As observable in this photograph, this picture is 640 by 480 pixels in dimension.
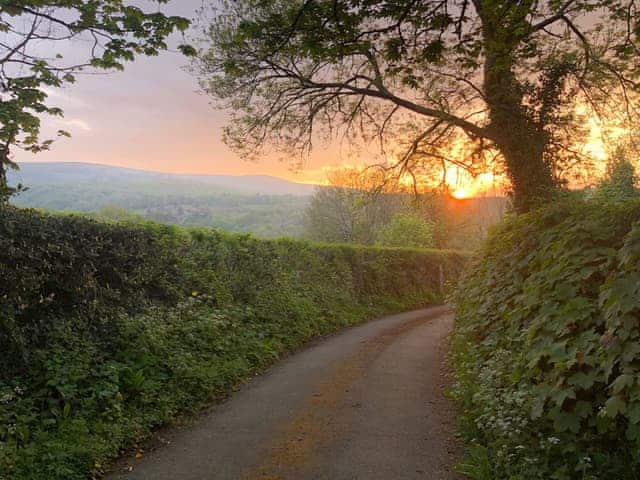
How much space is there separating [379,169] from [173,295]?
11.1 m

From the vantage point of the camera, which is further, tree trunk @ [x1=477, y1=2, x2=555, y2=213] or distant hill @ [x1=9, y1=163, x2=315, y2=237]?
distant hill @ [x1=9, y1=163, x2=315, y2=237]

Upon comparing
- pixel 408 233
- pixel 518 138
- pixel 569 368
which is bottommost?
pixel 569 368

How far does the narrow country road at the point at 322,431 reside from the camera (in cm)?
502

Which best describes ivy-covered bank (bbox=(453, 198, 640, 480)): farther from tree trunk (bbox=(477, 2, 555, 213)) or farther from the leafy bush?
the leafy bush

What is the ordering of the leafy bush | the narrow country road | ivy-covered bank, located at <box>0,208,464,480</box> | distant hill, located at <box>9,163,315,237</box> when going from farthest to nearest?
distant hill, located at <box>9,163,315,237</box>, the leafy bush, ivy-covered bank, located at <box>0,208,464,480</box>, the narrow country road

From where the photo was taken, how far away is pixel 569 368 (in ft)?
13.6

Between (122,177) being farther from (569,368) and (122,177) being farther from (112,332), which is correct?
(569,368)

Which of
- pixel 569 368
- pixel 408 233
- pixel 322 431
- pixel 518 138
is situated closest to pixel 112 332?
pixel 322 431

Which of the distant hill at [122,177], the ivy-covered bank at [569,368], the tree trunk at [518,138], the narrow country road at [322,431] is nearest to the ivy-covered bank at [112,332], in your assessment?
the narrow country road at [322,431]

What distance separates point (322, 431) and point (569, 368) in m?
3.51

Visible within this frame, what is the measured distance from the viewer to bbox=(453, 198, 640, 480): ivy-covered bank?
3.72m

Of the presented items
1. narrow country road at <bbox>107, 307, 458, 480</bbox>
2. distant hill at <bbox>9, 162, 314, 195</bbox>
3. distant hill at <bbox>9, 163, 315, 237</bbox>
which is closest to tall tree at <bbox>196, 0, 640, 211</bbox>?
narrow country road at <bbox>107, 307, 458, 480</bbox>

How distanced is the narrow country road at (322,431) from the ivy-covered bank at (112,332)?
2.15 ft

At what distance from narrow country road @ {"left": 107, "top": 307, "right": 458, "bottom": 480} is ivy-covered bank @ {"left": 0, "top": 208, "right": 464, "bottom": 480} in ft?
2.15
